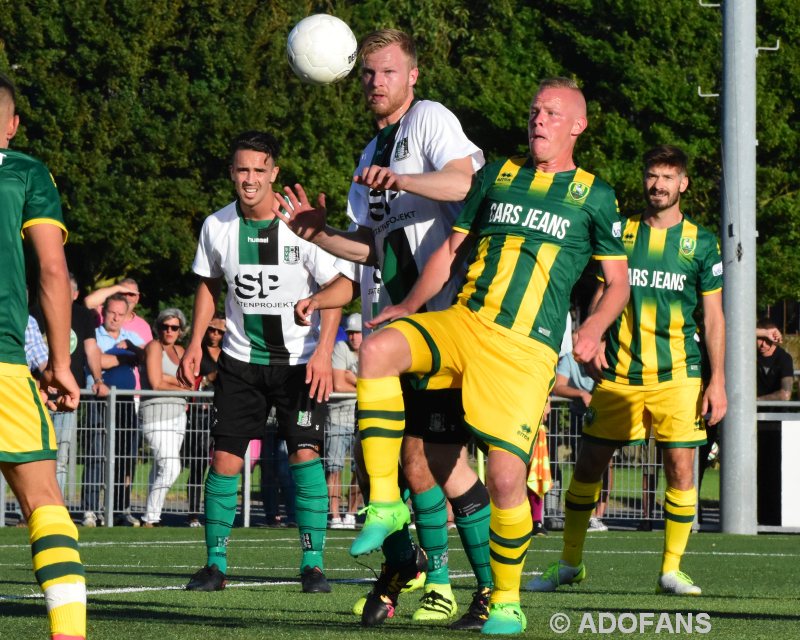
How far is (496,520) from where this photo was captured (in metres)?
6.66

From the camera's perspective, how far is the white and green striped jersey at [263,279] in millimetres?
9609

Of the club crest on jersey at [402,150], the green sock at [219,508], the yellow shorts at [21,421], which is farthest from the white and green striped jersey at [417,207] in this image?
the green sock at [219,508]

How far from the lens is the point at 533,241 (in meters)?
6.81

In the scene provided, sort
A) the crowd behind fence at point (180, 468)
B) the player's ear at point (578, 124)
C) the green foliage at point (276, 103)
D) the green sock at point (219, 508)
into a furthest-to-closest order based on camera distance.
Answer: the green foliage at point (276, 103), the crowd behind fence at point (180, 468), the green sock at point (219, 508), the player's ear at point (578, 124)

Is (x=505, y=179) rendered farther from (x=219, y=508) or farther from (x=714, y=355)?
(x=219, y=508)

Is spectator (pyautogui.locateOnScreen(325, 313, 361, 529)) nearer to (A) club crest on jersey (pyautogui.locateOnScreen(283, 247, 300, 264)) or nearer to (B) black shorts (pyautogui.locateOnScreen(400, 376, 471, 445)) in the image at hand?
(A) club crest on jersey (pyautogui.locateOnScreen(283, 247, 300, 264))

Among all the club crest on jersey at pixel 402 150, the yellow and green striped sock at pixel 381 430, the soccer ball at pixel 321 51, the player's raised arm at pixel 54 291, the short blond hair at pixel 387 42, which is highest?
the soccer ball at pixel 321 51

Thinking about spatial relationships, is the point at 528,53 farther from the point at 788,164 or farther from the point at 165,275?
the point at 165,275

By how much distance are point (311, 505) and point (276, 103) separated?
98.1 ft

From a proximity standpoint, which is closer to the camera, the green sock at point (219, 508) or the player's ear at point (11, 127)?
the player's ear at point (11, 127)

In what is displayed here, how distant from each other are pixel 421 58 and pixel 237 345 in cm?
3193

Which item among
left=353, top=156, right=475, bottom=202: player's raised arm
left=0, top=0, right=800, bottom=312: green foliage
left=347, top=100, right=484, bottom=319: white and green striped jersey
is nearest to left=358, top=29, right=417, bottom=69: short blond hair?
left=347, top=100, right=484, bottom=319: white and green striped jersey

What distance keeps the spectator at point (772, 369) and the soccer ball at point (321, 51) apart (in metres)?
10.2

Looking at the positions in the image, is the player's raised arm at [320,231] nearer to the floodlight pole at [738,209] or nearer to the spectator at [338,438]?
the spectator at [338,438]
